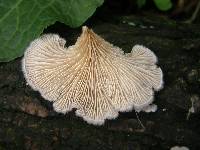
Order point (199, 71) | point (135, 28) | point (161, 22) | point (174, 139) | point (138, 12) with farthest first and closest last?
point (138, 12)
point (161, 22)
point (135, 28)
point (199, 71)
point (174, 139)

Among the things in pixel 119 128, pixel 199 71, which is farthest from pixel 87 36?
pixel 199 71

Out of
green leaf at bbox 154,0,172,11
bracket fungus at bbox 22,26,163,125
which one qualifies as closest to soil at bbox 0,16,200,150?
bracket fungus at bbox 22,26,163,125

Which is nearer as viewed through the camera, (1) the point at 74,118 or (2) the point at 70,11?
(1) the point at 74,118

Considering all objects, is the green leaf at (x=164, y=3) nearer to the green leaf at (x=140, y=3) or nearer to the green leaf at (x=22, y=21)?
the green leaf at (x=140, y=3)

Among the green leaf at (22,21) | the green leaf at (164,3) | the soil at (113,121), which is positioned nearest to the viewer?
the soil at (113,121)

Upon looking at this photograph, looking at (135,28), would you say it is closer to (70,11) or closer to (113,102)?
(70,11)

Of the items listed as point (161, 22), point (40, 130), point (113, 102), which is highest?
point (161, 22)

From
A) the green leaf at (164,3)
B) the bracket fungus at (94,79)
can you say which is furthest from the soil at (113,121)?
the green leaf at (164,3)

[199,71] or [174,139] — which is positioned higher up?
[199,71]
